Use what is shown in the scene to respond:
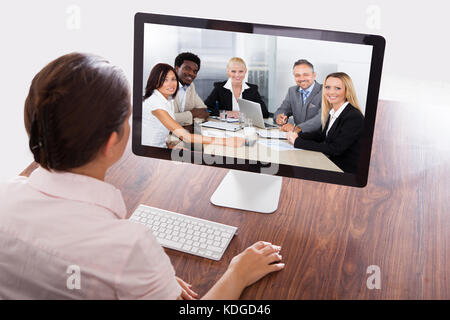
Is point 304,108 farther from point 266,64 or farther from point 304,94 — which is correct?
point 266,64

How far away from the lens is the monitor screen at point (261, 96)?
1.18 metres

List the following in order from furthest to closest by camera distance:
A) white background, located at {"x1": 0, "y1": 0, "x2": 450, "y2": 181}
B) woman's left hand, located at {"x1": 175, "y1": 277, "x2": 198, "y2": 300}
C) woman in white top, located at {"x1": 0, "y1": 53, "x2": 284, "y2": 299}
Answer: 1. white background, located at {"x1": 0, "y1": 0, "x2": 450, "y2": 181}
2. woman's left hand, located at {"x1": 175, "y1": 277, "x2": 198, "y2": 300}
3. woman in white top, located at {"x1": 0, "y1": 53, "x2": 284, "y2": 299}

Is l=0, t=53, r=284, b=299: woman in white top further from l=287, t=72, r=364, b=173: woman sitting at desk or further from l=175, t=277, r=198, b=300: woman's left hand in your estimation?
l=287, t=72, r=364, b=173: woman sitting at desk

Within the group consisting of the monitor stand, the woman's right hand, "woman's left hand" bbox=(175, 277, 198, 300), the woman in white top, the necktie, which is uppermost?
the necktie

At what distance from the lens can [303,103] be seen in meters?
1.20

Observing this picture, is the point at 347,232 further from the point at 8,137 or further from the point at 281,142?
the point at 8,137

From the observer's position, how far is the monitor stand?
4.45ft

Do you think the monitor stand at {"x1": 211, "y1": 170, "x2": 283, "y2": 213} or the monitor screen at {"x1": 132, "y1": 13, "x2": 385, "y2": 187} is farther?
the monitor stand at {"x1": 211, "y1": 170, "x2": 283, "y2": 213}

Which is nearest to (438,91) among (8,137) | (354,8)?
(354,8)

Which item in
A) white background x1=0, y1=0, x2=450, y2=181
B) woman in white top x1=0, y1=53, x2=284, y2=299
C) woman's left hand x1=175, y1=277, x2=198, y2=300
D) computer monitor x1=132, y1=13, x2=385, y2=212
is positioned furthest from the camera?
white background x1=0, y1=0, x2=450, y2=181

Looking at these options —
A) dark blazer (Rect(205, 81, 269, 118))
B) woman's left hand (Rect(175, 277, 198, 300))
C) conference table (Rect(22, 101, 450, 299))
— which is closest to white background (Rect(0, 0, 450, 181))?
conference table (Rect(22, 101, 450, 299))

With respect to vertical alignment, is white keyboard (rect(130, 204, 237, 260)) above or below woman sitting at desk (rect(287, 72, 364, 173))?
below

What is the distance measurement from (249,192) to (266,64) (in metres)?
0.39
